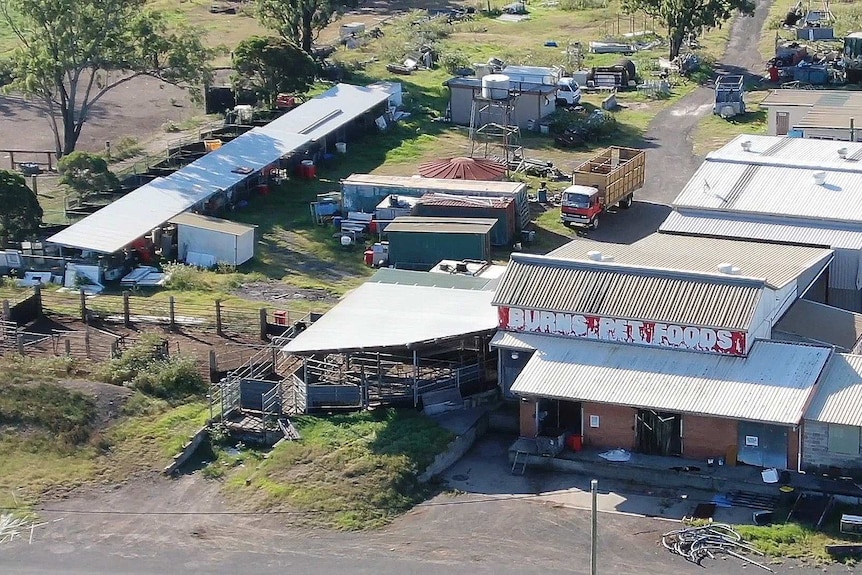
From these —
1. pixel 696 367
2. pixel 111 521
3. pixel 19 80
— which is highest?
pixel 19 80

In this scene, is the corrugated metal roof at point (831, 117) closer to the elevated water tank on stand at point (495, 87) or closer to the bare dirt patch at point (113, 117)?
the elevated water tank on stand at point (495, 87)

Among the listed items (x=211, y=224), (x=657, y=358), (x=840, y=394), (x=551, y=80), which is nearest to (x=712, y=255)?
(x=657, y=358)

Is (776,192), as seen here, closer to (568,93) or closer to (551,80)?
(551,80)


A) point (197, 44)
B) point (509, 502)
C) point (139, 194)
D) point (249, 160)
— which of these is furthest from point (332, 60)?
point (509, 502)

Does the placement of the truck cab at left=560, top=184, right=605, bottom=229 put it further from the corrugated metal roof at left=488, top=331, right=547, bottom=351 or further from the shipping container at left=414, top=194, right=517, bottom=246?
the corrugated metal roof at left=488, top=331, right=547, bottom=351

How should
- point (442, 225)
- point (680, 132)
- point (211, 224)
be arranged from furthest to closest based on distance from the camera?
point (680, 132) < point (211, 224) < point (442, 225)

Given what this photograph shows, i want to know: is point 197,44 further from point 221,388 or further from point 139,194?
point 221,388
